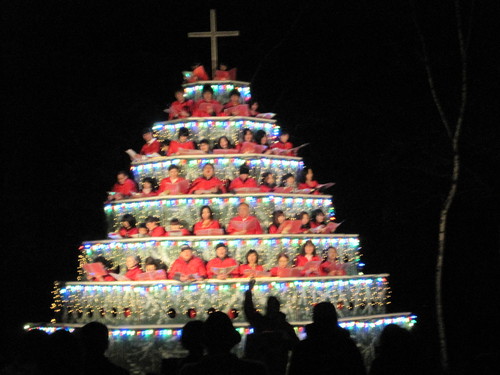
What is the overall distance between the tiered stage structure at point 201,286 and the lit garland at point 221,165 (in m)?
0.02

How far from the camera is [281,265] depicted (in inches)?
548

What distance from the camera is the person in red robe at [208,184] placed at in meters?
15.1

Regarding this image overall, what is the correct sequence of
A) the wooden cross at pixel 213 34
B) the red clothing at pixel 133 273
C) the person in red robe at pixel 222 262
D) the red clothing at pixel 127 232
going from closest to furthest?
the person in red robe at pixel 222 262 < the red clothing at pixel 133 273 < the red clothing at pixel 127 232 < the wooden cross at pixel 213 34

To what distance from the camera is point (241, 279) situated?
1368 centimetres

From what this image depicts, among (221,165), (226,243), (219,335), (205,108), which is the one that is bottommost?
(219,335)

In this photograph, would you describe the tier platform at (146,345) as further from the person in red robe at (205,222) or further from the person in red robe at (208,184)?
the person in red robe at (208,184)

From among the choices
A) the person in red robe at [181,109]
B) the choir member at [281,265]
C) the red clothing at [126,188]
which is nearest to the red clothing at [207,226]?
the choir member at [281,265]

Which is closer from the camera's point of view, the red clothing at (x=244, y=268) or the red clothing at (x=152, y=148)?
the red clothing at (x=244, y=268)

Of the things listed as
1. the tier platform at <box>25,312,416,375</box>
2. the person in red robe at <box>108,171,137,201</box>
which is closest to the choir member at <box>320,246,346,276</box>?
the tier platform at <box>25,312,416,375</box>

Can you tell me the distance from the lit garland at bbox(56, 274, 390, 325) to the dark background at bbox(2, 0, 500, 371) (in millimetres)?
10200

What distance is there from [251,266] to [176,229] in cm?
151

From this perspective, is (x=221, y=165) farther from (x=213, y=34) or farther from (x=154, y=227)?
(x=213, y=34)

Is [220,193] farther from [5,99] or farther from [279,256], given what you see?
[5,99]

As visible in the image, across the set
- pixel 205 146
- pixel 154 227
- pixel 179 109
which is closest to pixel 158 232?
pixel 154 227
